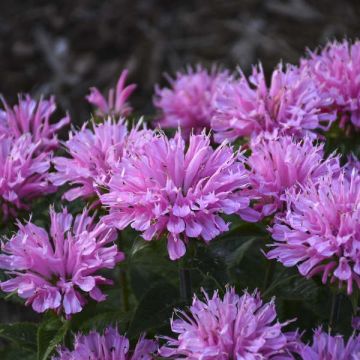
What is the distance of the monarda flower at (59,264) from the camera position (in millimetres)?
1364

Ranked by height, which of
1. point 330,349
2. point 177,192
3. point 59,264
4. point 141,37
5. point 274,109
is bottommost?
point 330,349

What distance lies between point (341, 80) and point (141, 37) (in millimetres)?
2356

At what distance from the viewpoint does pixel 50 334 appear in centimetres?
140

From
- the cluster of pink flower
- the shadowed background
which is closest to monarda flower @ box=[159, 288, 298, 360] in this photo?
the cluster of pink flower

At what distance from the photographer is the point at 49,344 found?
1.37 m

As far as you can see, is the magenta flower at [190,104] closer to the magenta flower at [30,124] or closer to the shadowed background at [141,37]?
the magenta flower at [30,124]

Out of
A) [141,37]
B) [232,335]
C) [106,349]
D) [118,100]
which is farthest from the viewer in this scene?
[141,37]

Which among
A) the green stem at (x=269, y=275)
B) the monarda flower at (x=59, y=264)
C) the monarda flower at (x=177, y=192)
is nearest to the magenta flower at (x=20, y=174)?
the monarda flower at (x=59, y=264)

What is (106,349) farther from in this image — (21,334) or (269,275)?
(269,275)

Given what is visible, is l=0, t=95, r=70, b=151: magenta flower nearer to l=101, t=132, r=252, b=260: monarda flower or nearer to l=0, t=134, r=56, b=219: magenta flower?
l=0, t=134, r=56, b=219: magenta flower

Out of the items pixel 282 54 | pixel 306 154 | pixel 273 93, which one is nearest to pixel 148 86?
pixel 282 54

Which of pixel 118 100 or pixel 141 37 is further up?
pixel 141 37

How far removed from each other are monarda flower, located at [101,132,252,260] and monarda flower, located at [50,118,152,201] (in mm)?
102

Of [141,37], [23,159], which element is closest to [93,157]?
[23,159]
